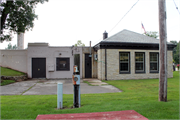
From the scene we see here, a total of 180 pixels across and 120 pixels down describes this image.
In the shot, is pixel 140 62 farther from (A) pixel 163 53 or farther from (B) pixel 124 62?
(A) pixel 163 53

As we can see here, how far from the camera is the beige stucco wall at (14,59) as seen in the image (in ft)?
56.4

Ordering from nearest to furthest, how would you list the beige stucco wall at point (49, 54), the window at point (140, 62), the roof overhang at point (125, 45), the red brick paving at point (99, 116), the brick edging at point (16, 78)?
the red brick paving at point (99, 116)
the brick edging at point (16, 78)
the roof overhang at point (125, 45)
the window at point (140, 62)
the beige stucco wall at point (49, 54)

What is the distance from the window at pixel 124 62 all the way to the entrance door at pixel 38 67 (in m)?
8.78

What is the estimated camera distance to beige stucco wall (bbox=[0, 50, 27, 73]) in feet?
56.4

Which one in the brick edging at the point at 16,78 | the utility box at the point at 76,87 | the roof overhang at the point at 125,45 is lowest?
the brick edging at the point at 16,78

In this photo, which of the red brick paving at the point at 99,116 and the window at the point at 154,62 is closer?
the red brick paving at the point at 99,116

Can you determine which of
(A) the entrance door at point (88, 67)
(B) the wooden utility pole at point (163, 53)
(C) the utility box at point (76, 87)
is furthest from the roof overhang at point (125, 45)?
(C) the utility box at point (76, 87)

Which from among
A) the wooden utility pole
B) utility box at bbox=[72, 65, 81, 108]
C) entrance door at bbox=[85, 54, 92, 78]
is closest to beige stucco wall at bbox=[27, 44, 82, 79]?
entrance door at bbox=[85, 54, 92, 78]

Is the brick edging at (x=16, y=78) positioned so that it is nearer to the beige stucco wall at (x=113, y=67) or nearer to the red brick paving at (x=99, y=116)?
the beige stucco wall at (x=113, y=67)

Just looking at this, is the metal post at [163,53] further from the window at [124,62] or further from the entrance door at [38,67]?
the entrance door at [38,67]

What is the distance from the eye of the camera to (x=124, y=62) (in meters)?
15.8

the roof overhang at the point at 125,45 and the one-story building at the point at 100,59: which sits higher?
the roof overhang at the point at 125,45

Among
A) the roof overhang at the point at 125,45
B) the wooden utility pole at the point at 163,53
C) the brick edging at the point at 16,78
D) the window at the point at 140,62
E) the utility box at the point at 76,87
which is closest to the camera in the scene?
the utility box at the point at 76,87

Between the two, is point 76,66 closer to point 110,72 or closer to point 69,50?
point 110,72
